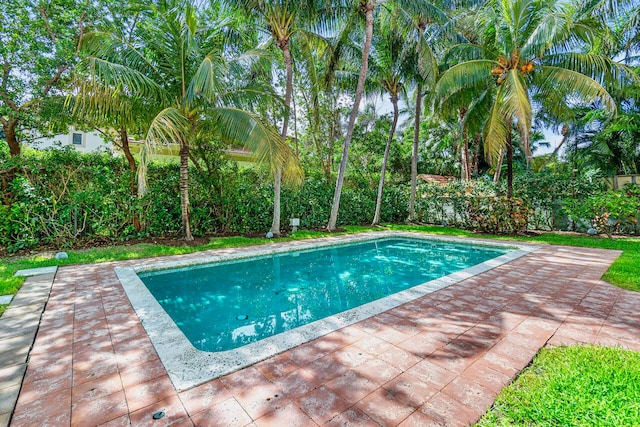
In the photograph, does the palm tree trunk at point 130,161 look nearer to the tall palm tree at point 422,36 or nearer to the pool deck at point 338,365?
the pool deck at point 338,365

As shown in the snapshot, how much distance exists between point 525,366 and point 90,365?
3945 mm

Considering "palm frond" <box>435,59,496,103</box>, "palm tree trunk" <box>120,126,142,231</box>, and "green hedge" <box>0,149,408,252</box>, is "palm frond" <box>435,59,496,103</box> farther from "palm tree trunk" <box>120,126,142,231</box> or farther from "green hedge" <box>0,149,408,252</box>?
"palm tree trunk" <box>120,126,142,231</box>

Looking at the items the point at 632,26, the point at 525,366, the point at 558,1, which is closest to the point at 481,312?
the point at 525,366

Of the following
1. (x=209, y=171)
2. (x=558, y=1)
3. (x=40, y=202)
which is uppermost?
(x=558, y=1)

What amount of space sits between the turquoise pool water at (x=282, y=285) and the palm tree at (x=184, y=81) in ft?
8.79

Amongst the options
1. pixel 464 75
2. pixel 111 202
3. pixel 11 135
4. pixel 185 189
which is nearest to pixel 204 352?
pixel 185 189

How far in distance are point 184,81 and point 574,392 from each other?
9373 millimetres

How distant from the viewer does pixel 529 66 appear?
30.9 feet

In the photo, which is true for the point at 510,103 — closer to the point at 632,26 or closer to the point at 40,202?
the point at 632,26

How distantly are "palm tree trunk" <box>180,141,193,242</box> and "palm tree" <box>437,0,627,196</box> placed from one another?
8.52 metres

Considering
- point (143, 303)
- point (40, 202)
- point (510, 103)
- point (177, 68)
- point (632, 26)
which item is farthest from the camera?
point (632, 26)

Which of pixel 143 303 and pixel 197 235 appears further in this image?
pixel 197 235

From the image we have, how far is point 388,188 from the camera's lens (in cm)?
1670

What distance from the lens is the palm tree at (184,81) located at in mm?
6484
